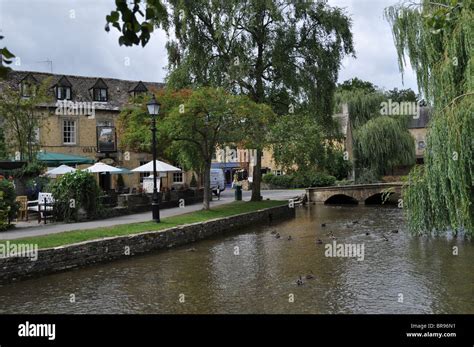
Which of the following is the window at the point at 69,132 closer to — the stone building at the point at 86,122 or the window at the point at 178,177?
the stone building at the point at 86,122

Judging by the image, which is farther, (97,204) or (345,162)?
(345,162)

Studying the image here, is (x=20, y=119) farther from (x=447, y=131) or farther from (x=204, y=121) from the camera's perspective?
(x=447, y=131)

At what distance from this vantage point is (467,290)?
1095 centimetres

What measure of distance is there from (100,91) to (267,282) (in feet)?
90.4

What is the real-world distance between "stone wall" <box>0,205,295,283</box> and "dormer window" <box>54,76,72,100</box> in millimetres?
18498

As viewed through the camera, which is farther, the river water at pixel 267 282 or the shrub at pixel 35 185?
the shrub at pixel 35 185

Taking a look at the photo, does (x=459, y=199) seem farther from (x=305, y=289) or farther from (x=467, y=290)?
(x=305, y=289)

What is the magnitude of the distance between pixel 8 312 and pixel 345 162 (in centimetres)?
4168

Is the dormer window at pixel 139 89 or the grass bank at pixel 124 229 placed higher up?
the dormer window at pixel 139 89

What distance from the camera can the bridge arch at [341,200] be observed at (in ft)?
126

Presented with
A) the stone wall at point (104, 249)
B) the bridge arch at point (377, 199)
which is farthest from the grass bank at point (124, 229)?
the bridge arch at point (377, 199)

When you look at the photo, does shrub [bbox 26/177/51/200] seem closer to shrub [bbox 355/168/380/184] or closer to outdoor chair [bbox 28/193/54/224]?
outdoor chair [bbox 28/193/54/224]

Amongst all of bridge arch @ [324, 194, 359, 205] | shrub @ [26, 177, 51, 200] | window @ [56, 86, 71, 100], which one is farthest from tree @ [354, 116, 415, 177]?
shrub @ [26, 177, 51, 200]
